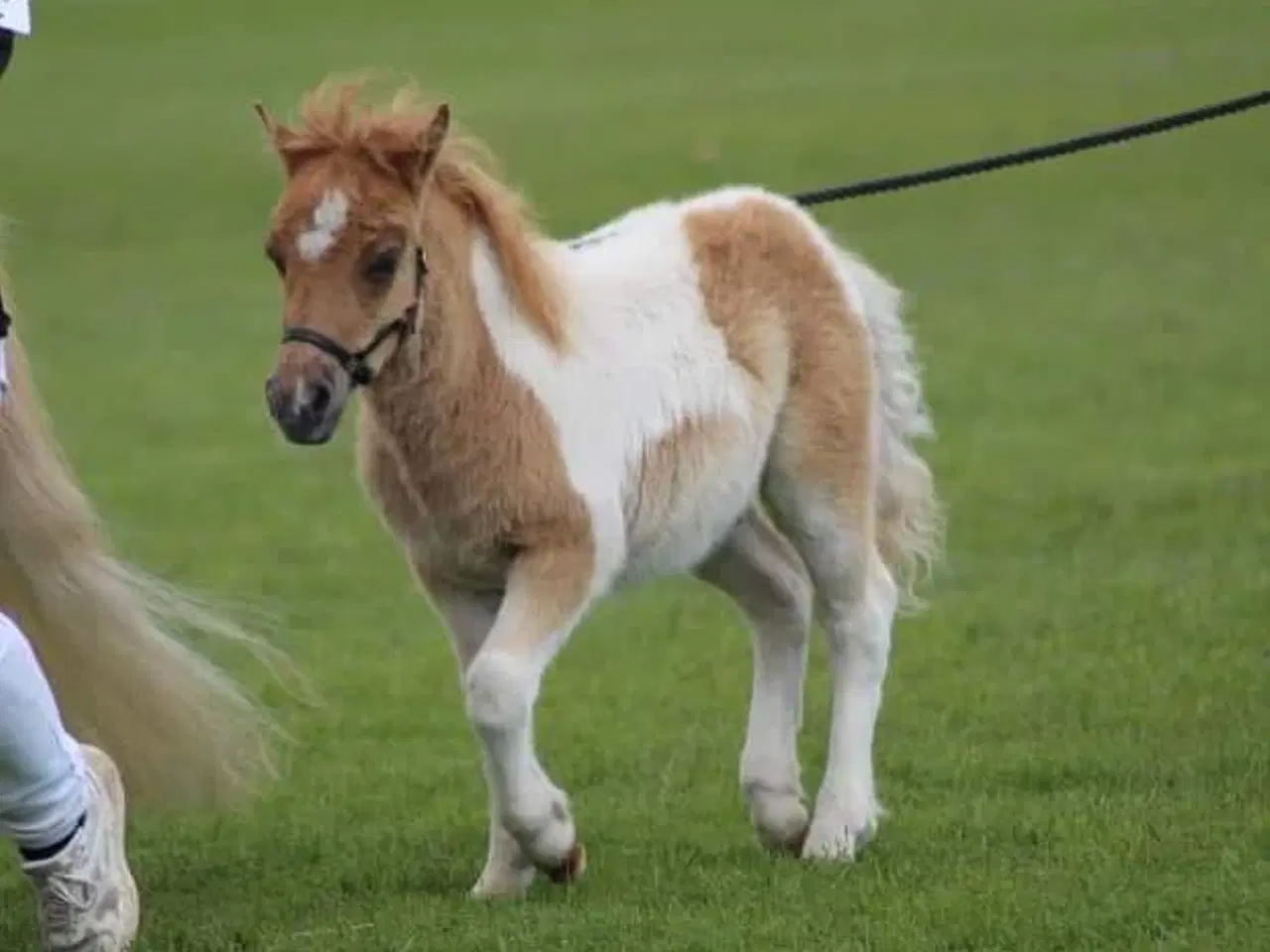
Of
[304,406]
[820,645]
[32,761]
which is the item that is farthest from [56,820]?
[820,645]

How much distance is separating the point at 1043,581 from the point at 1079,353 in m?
5.12

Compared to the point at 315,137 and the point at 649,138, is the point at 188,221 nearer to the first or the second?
the point at 649,138

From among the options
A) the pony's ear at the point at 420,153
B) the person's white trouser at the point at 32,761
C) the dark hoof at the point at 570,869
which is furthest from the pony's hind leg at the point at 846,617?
the person's white trouser at the point at 32,761

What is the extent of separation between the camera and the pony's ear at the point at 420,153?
215 inches

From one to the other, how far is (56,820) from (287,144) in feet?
4.28

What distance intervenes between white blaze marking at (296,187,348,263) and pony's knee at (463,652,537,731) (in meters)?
0.81

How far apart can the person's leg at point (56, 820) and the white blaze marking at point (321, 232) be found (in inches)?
33.2

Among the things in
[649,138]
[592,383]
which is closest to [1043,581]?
[592,383]

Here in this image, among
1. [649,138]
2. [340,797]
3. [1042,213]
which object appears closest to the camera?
[340,797]

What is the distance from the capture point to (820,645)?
9438 millimetres

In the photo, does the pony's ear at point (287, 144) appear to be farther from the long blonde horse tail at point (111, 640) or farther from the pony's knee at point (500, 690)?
the pony's knee at point (500, 690)

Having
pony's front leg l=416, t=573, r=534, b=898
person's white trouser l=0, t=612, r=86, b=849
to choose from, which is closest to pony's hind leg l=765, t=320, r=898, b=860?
pony's front leg l=416, t=573, r=534, b=898

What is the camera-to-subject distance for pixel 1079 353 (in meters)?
15.0

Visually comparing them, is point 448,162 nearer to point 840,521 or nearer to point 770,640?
point 840,521
